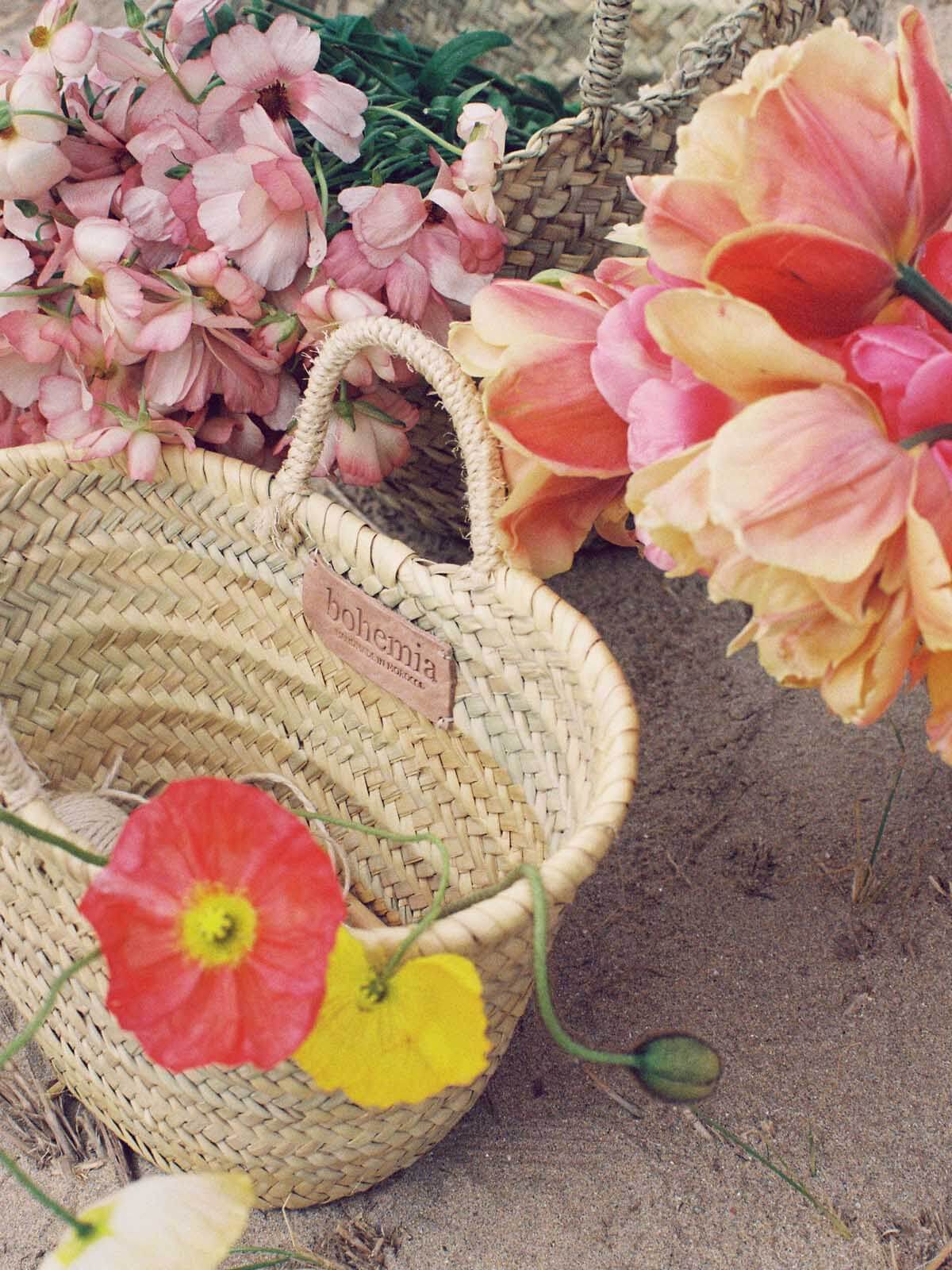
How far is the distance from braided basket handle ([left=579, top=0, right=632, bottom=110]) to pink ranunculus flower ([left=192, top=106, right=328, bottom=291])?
0.69 feet

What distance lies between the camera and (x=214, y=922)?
1.44 ft

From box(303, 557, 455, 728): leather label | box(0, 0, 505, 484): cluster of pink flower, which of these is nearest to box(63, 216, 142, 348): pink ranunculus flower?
box(0, 0, 505, 484): cluster of pink flower

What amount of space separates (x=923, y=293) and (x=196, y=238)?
543 millimetres

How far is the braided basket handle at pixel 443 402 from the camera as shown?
0.72 m

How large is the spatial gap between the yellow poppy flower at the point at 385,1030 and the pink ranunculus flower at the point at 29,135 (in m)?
0.61

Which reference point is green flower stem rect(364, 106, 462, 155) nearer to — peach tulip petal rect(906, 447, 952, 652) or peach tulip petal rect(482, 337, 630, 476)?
peach tulip petal rect(482, 337, 630, 476)

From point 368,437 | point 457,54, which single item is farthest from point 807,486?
point 457,54

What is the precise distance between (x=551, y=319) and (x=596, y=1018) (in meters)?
0.51

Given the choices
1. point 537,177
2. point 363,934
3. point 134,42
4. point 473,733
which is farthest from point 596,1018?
point 134,42

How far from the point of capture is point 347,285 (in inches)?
33.5

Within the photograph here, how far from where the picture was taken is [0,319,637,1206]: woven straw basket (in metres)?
0.65

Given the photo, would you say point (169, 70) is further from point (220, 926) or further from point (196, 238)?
point (220, 926)

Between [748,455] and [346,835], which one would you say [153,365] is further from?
[748,455]

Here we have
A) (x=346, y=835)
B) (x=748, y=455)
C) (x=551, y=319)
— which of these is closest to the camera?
(x=748, y=455)
